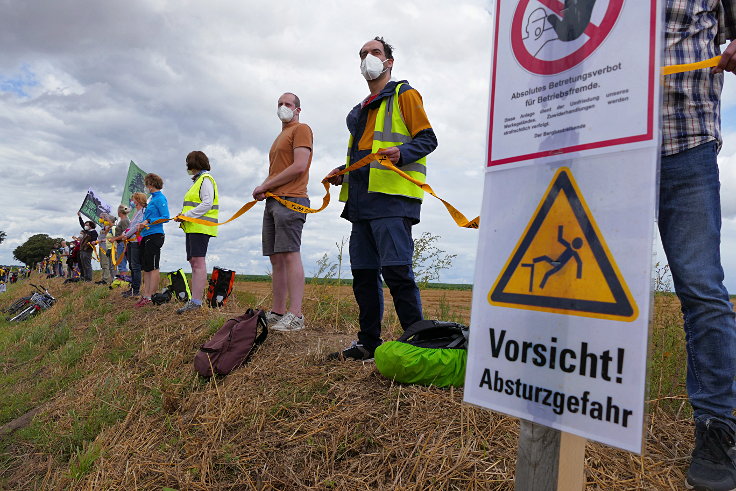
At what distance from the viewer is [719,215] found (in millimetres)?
1838

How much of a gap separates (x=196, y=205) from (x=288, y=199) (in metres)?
2.30

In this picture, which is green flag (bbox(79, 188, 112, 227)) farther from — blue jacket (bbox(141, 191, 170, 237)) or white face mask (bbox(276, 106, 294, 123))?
white face mask (bbox(276, 106, 294, 123))

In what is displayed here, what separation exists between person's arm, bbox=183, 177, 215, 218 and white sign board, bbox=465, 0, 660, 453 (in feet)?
17.7

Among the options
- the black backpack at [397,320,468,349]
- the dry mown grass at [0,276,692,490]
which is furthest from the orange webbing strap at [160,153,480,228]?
the dry mown grass at [0,276,692,490]

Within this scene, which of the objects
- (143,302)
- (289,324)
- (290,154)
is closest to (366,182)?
(290,154)

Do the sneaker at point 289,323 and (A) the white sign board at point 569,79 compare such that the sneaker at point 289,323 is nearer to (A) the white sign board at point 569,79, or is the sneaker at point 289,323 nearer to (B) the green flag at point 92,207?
(A) the white sign board at point 569,79

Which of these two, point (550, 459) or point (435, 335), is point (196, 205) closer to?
point (435, 335)

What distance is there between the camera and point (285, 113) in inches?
194

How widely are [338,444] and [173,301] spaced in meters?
5.92

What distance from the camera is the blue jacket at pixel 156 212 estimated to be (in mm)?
7496

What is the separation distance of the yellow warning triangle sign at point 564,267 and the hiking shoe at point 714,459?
4.06 ft

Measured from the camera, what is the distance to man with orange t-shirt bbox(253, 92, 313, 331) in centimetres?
464

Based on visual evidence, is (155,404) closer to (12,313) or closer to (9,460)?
(9,460)

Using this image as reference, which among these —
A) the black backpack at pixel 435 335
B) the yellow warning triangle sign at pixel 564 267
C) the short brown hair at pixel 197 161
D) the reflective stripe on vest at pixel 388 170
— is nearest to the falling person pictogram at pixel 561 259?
the yellow warning triangle sign at pixel 564 267
